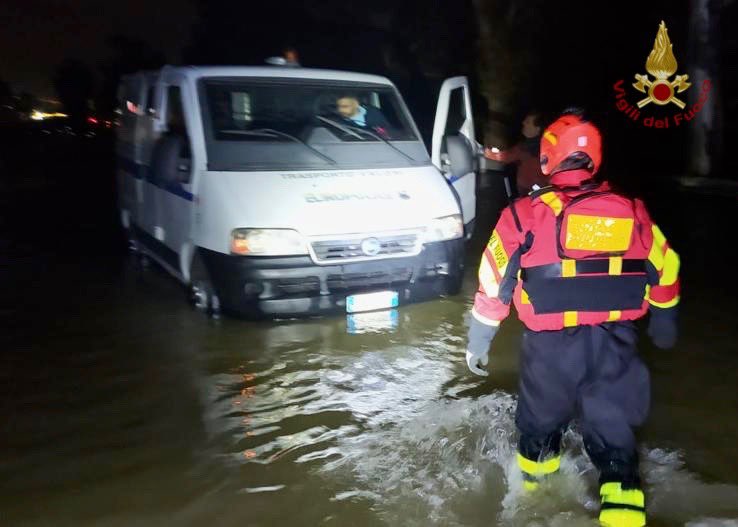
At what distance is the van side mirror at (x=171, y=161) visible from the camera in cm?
603

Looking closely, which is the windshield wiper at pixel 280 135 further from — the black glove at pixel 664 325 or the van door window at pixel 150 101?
the black glove at pixel 664 325

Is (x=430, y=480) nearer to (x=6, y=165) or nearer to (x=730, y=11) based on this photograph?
(x=730, y=11)

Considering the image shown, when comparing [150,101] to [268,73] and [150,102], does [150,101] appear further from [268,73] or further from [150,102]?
[268,73]

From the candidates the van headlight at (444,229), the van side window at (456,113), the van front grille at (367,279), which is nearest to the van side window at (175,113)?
the van front grille at (367,279)

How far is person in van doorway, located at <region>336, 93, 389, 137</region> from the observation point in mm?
6832

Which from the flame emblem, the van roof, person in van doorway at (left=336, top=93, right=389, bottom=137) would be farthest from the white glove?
the flame emblem

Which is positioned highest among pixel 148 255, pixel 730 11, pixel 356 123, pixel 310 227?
pixel 730 11

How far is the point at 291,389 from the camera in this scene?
16.7ft

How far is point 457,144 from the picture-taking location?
6.80 meters

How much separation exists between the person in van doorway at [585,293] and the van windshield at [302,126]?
3.40 m

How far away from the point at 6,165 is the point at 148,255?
19965 millimetres

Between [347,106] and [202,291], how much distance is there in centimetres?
209

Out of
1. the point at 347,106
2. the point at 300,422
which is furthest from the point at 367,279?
the point at 347,106

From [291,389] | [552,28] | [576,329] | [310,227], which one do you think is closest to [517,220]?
[576,329]
